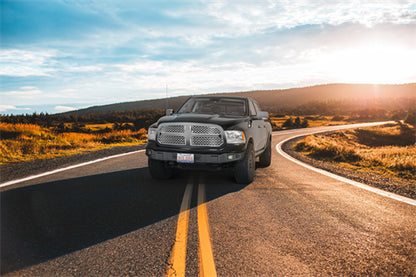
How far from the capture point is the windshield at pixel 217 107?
8.08 metres

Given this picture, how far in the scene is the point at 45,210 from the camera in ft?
15.7

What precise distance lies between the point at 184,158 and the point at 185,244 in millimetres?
2926

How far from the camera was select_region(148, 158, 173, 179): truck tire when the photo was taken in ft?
22.9

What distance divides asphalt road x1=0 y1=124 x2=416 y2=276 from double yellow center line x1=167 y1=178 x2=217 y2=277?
0.01 metres

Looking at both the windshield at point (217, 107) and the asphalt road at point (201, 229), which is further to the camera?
the windshield at point (217, 107)

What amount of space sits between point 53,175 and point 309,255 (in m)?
6.39

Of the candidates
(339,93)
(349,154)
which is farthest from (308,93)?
(349,154)

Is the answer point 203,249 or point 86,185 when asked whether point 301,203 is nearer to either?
point 203,249

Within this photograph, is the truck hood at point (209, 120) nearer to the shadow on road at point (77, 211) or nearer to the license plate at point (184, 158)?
the license plate at point (184, 158)

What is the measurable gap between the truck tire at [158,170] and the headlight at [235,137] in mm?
1548

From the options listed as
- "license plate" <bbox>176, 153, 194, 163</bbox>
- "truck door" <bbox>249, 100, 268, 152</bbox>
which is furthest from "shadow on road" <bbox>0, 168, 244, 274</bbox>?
"truck door" <bbox>249, 100, 268, 152</bbox>

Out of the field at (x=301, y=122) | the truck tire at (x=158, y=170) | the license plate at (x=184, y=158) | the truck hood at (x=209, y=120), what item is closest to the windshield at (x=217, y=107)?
the truck hood at (x=209, y=120)

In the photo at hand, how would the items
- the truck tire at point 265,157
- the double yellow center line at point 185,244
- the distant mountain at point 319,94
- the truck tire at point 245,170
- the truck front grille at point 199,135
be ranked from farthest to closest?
the distant mountain at point 319,94, the truck tire at point 265,157, the truck tire at point 245,170, the truck front grille at point 199,135, the double yellow center line at point 185,244

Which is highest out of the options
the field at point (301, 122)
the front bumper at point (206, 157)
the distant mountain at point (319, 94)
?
the distant mountain at point (319, 94)
